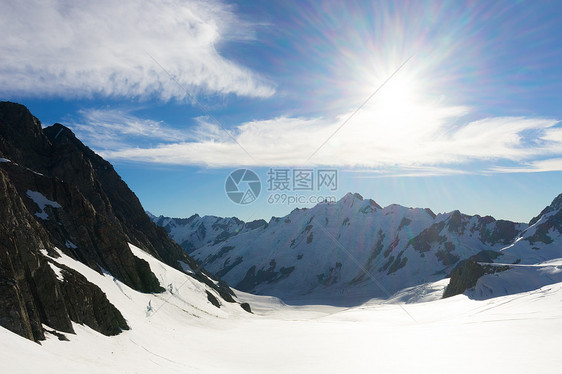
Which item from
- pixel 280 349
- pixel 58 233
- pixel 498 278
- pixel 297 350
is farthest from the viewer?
pixel 498 278

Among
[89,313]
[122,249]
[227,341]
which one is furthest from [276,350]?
[122,249]

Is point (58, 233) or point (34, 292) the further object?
point (58, 233)

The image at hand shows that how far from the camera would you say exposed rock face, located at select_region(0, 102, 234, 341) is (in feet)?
72.4

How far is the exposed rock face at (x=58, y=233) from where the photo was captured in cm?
2208

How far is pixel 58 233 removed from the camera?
44438mm

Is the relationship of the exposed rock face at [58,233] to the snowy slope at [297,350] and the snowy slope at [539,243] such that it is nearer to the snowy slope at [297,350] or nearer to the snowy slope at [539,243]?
the snowy slope at [297,350]

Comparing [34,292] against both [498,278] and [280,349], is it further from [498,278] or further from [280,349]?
[498,278]

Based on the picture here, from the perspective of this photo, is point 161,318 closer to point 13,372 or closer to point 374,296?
point 13,372

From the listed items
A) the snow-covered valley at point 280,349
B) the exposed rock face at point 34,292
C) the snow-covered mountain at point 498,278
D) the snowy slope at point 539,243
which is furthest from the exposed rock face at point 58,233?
the snowy slope at point 539,243

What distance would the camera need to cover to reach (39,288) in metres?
23.2

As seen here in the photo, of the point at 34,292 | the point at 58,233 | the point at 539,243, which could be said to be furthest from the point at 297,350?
the point at 539,243

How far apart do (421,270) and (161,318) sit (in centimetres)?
18763

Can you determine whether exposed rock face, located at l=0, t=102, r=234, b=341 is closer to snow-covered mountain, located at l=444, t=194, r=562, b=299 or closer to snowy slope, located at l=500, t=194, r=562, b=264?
snow-covered mountain, located at l=444, t=194, r=562, b=299

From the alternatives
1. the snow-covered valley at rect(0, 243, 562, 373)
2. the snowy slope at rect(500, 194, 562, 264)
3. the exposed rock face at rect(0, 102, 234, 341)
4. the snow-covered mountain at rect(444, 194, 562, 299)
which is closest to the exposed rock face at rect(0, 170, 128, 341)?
the exposed rock face at rect(0, 102, 234, 341)
